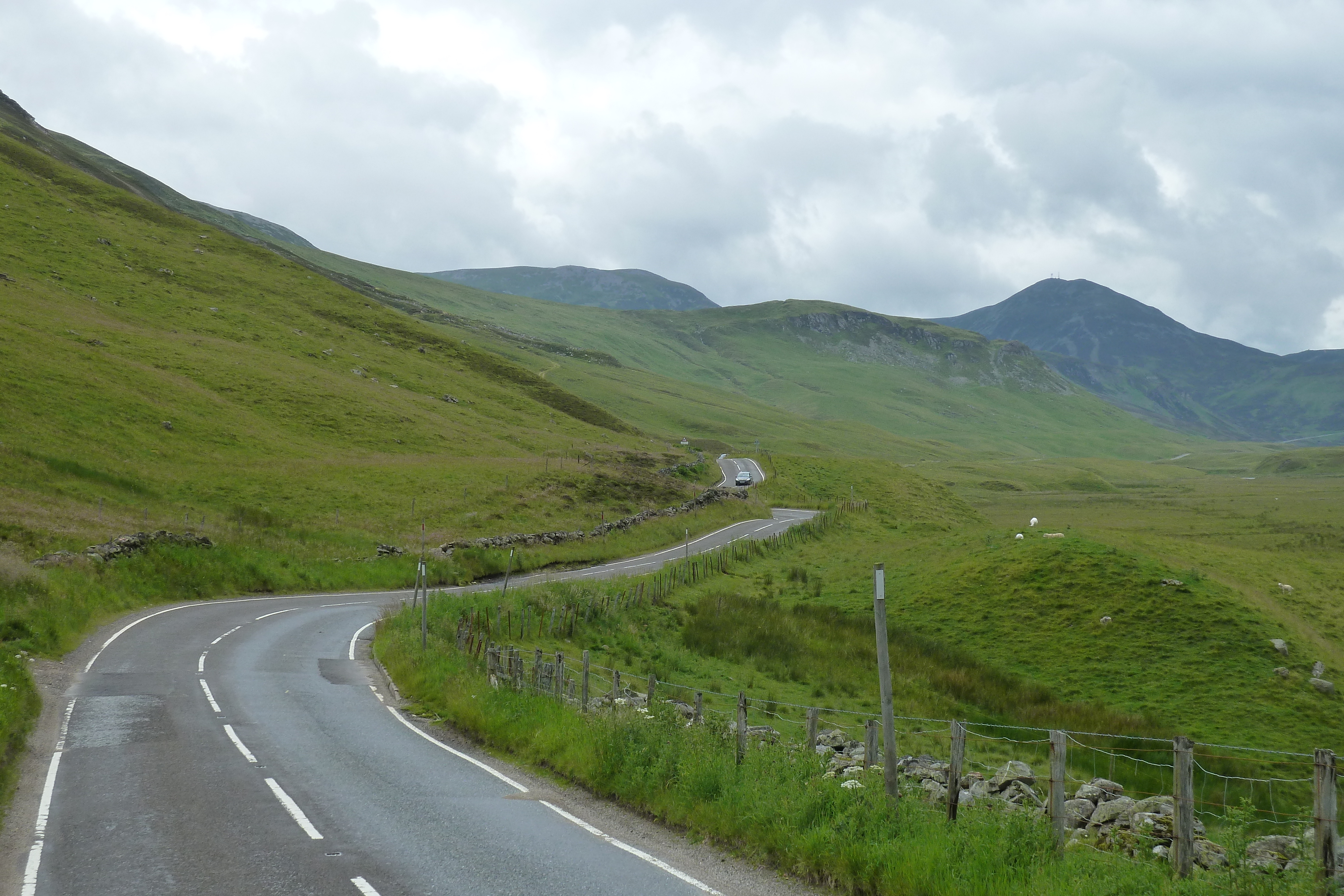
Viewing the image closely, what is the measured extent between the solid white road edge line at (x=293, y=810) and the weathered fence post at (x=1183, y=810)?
1027cm

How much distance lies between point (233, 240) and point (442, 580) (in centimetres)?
12917

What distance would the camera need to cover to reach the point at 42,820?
12.5 metres

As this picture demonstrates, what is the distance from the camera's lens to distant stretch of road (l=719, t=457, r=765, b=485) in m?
98.6

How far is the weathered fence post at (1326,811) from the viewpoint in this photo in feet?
26.9

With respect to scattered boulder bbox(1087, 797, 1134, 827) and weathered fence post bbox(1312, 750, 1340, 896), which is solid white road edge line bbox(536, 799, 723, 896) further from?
scattered boulder bbox(1087, 797, 1134, 827)

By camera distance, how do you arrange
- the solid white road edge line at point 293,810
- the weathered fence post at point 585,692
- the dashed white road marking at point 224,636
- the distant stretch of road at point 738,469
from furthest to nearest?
the distant stretch of road at point 738,469
the dashed white road marking at point 224,636
the weathered fence post at point 585,692
the solid white road edge line at point 293,810

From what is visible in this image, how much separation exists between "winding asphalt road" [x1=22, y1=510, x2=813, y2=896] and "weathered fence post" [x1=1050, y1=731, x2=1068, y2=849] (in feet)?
13.5

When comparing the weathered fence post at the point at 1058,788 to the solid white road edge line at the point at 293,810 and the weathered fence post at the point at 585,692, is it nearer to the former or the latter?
the solid white road edge line at the point at 293,810

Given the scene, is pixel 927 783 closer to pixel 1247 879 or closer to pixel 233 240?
pixel 1247 879

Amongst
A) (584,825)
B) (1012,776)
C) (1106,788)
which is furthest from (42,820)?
(1106,788)

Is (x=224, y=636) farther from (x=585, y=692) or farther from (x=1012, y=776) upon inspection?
(x=1012, y=776)

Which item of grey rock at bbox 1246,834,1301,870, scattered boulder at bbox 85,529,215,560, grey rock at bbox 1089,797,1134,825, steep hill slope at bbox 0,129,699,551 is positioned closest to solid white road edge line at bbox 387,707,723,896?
grey rock at bbox 1246,834,1301,870

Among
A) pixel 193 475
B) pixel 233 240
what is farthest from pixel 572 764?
pixel 233 240

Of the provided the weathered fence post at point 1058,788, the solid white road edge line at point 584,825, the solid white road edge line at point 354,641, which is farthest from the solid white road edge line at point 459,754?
the weathered fence post at point 1058,788
